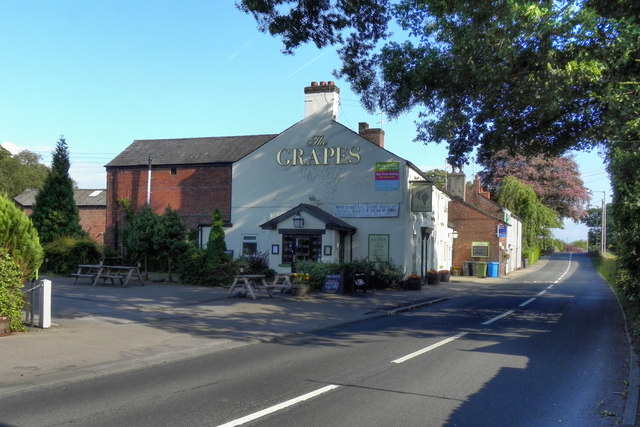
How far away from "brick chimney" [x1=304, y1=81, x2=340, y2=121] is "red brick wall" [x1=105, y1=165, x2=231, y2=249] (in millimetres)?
11307

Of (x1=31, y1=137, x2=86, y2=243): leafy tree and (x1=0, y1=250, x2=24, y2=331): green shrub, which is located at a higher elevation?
(x1=31, y1=137, x2=86, y2=243): leafy tree

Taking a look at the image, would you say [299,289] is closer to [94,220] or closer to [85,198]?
[94,220]

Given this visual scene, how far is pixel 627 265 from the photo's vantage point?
46.7 feet

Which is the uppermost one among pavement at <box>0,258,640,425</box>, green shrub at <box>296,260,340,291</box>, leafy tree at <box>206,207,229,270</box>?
leafy tree at <box>206,207,229,270</box>

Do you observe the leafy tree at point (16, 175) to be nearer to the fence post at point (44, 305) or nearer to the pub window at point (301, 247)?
the pub window at point (301, 247)

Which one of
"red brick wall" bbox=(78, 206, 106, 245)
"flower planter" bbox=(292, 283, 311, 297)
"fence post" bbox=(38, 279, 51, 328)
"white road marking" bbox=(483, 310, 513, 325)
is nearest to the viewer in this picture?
"fence post" bbox=(38, 279, 51, 328)

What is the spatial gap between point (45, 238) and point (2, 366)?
24935 millimetres

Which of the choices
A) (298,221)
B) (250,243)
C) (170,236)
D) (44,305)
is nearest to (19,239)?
(44,305)

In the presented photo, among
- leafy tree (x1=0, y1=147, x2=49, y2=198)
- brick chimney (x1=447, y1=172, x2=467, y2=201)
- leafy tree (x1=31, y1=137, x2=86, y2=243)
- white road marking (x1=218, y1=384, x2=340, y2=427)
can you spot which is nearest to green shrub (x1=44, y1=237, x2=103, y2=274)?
leafy tree (x1=31, y1=137, x2=86, y2=243)

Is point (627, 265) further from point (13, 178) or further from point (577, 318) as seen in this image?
point (13, 178)

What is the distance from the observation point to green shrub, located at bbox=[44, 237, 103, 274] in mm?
27688

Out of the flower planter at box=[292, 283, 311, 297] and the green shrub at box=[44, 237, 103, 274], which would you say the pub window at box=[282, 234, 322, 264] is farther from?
the green shrub at box=[44, 237, 103, 274]

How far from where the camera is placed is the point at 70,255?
2770 cm

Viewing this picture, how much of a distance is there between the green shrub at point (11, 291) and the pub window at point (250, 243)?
1952 centimetres
